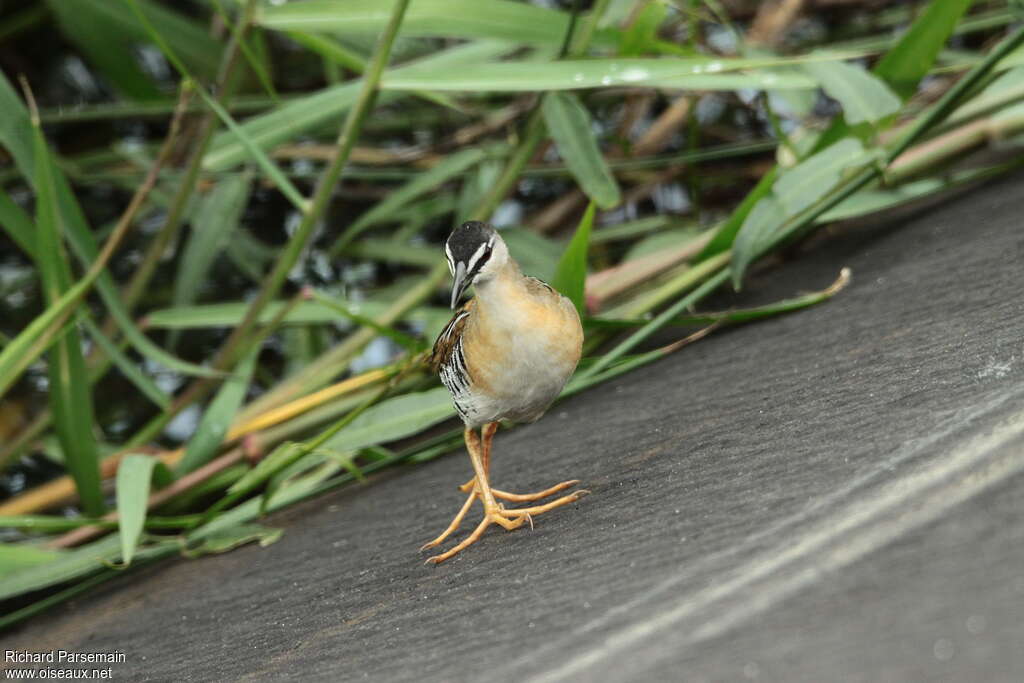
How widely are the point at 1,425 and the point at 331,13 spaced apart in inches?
63.3

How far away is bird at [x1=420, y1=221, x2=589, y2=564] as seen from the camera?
1.84 metres

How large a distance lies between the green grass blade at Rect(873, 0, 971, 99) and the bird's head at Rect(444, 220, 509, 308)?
1.18m

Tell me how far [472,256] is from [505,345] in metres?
0.14

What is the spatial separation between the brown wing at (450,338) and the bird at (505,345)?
0.34ft

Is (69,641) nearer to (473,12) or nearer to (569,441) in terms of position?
(569,441)

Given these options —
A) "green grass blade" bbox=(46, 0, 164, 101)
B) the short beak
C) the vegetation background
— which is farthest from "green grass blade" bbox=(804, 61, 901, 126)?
"green grass blade" bbox=(46, 0, 164, 101)

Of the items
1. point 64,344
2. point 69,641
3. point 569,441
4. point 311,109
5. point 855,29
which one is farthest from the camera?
point 855,29

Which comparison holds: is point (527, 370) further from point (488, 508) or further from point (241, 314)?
point (241, 314)

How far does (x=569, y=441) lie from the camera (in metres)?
2.28

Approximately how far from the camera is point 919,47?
2.58m

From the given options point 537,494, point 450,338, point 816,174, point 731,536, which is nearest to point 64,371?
point 450,338

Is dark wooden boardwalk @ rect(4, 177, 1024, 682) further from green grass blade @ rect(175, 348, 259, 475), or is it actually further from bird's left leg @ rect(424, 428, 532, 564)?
green grass blade @ rect(175, 348, 259, 475)

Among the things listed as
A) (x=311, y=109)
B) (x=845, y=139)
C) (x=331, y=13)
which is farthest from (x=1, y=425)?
(x=845, y=139)

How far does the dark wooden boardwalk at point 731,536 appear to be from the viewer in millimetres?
980
